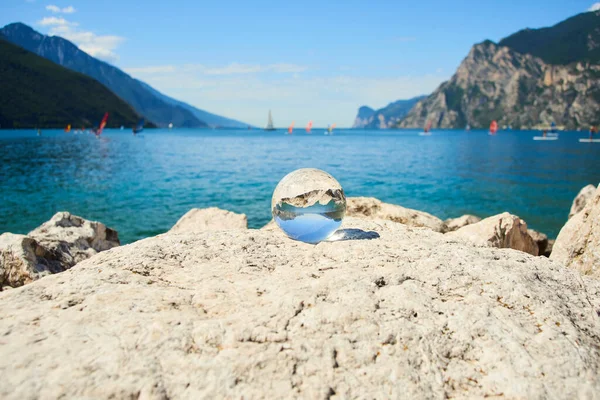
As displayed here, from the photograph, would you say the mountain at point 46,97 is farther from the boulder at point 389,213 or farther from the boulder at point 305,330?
the boulder at point 305,330

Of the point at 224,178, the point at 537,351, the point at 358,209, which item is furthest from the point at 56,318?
the point at 224,178

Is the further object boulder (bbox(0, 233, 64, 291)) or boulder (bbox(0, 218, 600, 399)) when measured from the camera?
boulder (bbox(0, 233, 64, 291))

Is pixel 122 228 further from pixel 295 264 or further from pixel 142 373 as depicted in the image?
pixel 142 373

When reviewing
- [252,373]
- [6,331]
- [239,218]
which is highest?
[6,331]

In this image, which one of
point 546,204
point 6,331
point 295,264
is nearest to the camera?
point 6,331

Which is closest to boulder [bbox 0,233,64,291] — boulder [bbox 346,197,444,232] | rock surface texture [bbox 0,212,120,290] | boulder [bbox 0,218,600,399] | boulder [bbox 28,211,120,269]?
rock surface texture [bbox 0,212,120,290]

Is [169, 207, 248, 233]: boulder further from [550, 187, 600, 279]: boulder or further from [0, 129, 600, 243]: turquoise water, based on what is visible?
[550, 187, 600, 279]: boulder

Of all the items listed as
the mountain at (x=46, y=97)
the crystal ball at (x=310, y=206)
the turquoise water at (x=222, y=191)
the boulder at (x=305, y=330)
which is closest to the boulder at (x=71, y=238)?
the boulder at (x=305, y=330)
